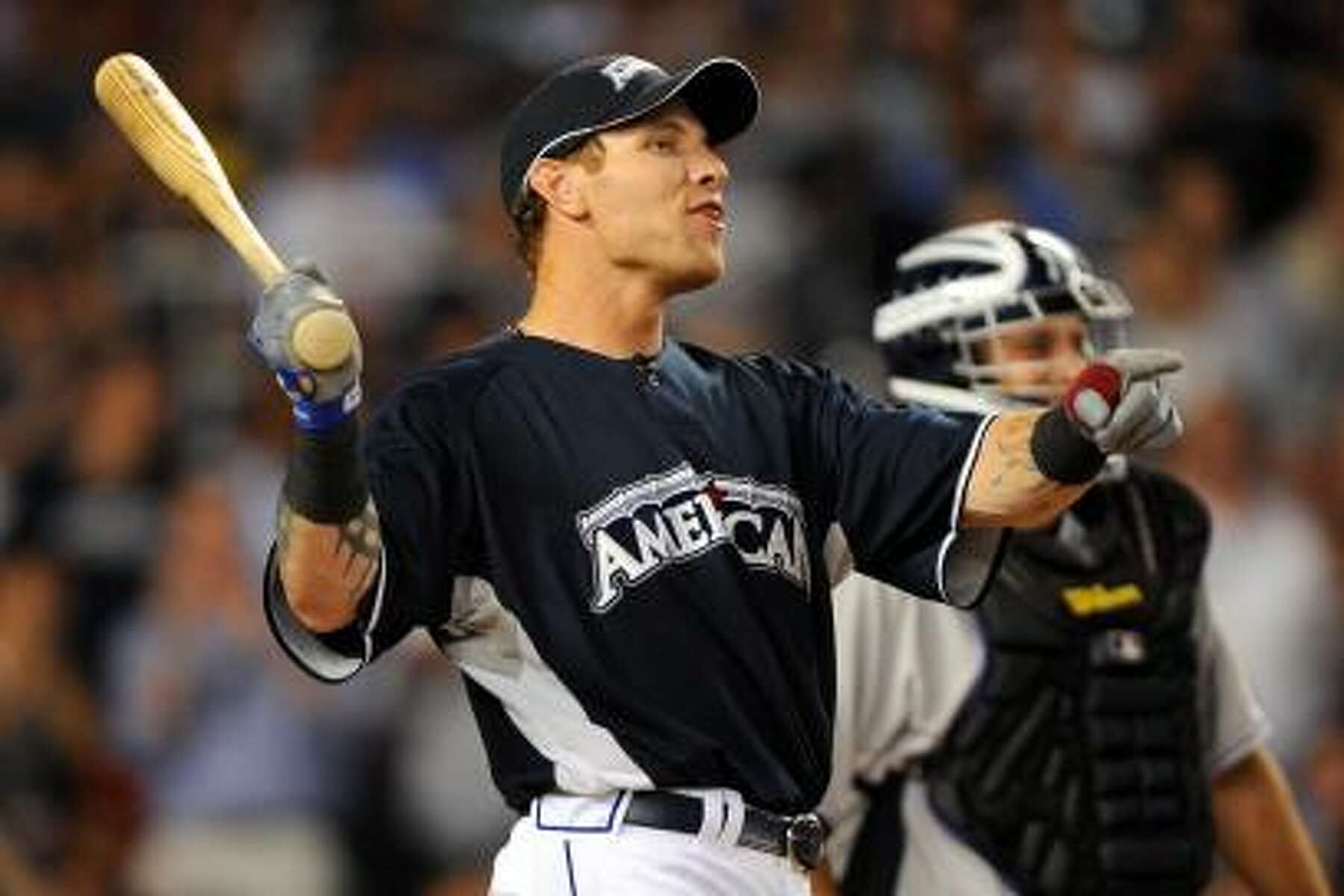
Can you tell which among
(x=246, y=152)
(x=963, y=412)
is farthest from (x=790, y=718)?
(x=246, y=152)

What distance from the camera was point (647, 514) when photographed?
15.1 ft

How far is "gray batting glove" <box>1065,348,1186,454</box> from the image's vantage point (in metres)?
4.35

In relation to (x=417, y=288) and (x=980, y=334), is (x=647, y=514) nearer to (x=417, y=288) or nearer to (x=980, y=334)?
(x=980, y=334)

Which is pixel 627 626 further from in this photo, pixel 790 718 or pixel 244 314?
pixel 244 314

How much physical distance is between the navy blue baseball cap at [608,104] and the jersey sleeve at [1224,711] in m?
1.49

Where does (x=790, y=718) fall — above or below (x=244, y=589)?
above

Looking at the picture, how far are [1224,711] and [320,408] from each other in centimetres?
229

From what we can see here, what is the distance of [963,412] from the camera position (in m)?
5.07

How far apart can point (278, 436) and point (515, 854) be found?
4.96 metres

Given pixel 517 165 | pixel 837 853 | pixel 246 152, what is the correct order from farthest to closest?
Result: 1. pixel 246 152
2. pixel 837 853
3. pixel 517 165

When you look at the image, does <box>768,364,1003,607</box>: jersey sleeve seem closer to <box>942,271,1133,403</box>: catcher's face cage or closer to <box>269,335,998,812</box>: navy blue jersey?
<box>269,335,998,812</box>: navy blue jersey

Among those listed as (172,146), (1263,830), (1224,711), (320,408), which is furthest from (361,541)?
(1263,830)

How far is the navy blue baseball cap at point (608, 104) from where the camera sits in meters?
4.76

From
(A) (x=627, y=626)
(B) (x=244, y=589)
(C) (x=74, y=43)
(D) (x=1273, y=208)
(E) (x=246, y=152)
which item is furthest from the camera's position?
(C) (x=74, y=43)
